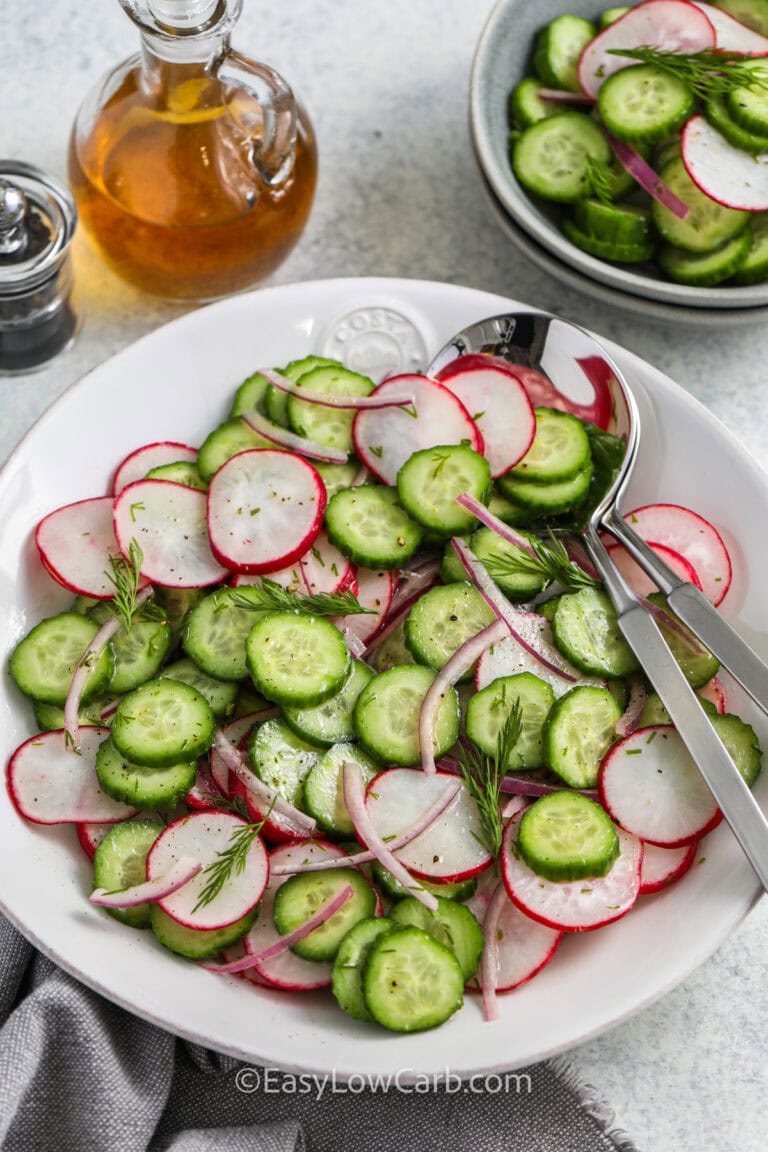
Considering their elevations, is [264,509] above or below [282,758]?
above

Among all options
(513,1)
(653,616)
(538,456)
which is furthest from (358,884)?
(513,1)

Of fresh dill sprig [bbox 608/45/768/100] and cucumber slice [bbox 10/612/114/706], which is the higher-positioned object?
fresh dill sprig [bbox 608/45/768/100]

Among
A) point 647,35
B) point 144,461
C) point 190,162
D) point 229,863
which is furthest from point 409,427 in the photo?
point 647,35

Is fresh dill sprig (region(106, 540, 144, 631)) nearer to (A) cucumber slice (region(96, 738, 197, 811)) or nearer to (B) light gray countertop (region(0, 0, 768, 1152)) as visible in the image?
(A) cucumber slice (region(96, 738, 197, 811))

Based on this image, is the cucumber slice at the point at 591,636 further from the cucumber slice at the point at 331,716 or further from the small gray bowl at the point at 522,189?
the small gray bowl at the point at 522,189

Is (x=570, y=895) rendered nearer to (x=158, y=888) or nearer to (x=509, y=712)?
(x=509, y=712)

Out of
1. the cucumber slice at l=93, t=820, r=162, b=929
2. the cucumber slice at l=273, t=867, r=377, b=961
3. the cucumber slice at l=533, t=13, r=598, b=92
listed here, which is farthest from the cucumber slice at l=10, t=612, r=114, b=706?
the cucumber slice at l=533, t=13, r=598, b=92
